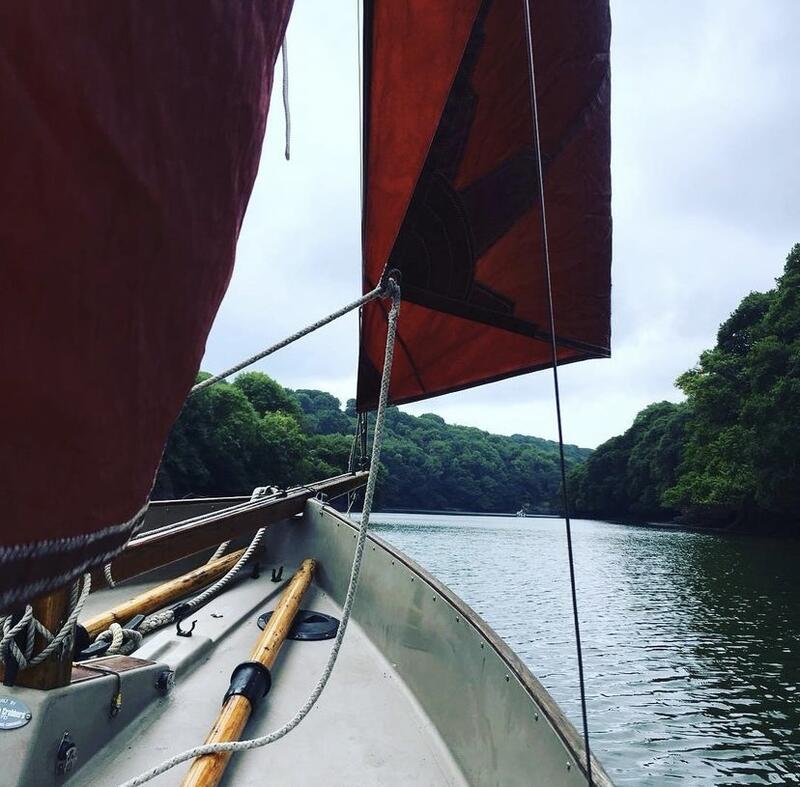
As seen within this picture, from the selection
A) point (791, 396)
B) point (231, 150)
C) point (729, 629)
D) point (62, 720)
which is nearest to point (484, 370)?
point (62, 720)

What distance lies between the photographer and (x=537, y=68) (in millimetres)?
3527

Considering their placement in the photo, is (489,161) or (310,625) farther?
(310,625)

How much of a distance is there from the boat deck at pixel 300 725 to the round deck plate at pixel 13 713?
0.30m

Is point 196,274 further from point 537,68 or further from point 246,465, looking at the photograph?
A: point 246,465

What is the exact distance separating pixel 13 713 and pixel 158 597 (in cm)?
205

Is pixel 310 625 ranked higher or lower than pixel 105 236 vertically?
lower

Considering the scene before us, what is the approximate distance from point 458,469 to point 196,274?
11146 cm

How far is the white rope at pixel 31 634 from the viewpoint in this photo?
1981 mm

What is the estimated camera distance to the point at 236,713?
2488 mm

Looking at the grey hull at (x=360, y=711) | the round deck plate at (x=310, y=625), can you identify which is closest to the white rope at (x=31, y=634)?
the grey hull at (x=360, y=711)

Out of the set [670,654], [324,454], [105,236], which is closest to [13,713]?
[105,236]

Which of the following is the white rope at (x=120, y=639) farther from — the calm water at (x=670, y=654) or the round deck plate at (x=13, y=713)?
the calm water at (x=670, y=654)

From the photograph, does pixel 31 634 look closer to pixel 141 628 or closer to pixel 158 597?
pixel 141 628

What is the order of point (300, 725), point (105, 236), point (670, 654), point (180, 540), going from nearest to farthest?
Answer: point (105, 236) → point (180, 540) → point (300, 725) → point (670, 654)
